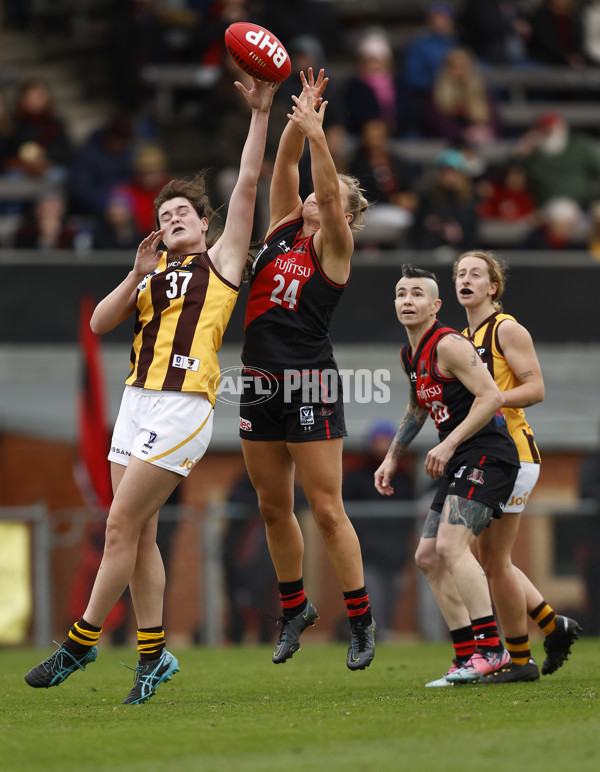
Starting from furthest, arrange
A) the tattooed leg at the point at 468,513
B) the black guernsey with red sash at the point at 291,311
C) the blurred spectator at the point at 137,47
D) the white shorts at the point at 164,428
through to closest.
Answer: the blurred spectator at the point at 137,47 < the tattooed leg at the point at 468,513 < the black guernsey with red sash at the point at 291,311 < the white shorts at the point at 164,428

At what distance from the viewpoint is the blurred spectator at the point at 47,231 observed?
12.4 meters

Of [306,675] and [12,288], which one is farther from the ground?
[12,288]

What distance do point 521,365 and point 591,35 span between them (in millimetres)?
12157

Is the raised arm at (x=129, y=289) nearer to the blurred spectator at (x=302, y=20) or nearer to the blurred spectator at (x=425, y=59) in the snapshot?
the blurred spectator at (x=302, y=20)

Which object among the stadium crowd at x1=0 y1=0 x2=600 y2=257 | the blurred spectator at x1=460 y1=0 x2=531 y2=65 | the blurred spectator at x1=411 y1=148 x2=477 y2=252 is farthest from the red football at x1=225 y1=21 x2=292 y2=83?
the blurred spectator at x1=460 y1=0 x2=531 y2=65

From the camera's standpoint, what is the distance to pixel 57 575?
37.1 feet

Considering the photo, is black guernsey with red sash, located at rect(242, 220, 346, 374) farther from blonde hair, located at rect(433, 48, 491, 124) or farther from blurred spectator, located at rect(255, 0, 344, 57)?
blonde hair, located at rect(433, 48, 491, 124)

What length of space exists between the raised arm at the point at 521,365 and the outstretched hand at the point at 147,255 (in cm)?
183

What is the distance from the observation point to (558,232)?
1319 centimetres

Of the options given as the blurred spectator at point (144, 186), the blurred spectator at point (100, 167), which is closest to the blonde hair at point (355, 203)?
the blurred spectator at point (144, 186)

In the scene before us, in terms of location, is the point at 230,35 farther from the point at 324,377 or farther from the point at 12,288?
the point at 12,288

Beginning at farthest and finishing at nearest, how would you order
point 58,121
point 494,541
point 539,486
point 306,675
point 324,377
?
point 58,121 < point 539,486 < point 306,675 < point 494,541 < point 324,377

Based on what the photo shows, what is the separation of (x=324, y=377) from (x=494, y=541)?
1273mm

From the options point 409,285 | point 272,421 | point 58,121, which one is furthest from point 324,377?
point 58,121
